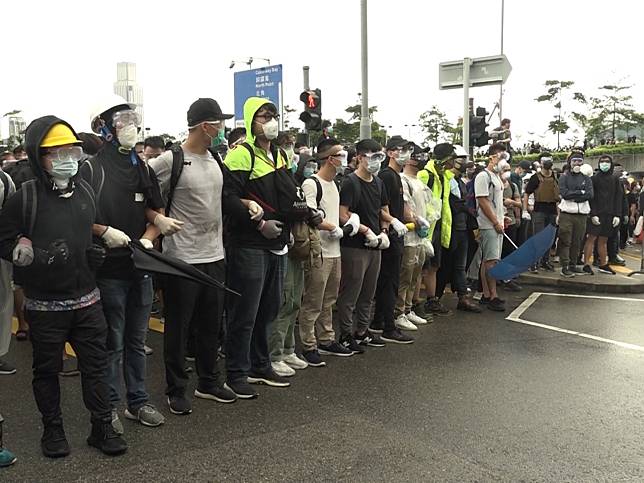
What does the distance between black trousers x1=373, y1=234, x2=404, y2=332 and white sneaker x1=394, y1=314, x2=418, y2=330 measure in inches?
18.6

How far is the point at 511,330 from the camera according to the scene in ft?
24.6

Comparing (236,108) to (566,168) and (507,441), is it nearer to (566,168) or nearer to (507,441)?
(566,168)

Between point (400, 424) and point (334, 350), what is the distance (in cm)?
190

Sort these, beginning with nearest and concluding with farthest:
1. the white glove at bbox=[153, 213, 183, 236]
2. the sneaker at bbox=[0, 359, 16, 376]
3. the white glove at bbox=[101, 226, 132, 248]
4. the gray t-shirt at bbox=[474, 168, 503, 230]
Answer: the white glove at bbox=[101, 226, 132, 248]
the white glove at bbox=[153, 213, 183, 236]
the sneaker at bbox=[0, 359, 16, 376]
the gray t-shirt at bbox=[474, 168, 503, 230]

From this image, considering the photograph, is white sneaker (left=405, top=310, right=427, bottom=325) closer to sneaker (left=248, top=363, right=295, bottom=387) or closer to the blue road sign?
sneaker (left=248, top=363, right=295, bottom=387)

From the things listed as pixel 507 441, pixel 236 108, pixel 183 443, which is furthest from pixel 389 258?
pixel 236 108

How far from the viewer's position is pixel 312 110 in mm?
14227

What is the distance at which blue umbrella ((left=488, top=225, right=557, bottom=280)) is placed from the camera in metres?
8.22

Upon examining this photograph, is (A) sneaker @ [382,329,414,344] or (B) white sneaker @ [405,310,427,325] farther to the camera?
(B) white sneaker @ [405,310,427,325]

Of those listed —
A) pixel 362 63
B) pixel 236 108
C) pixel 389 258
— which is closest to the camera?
pixel 389 258

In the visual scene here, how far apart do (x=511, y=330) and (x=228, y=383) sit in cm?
361

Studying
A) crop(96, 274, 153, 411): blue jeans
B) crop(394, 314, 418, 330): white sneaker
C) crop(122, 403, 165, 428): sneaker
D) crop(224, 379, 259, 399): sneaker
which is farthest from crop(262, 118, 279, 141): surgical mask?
crop(394, 314, 418, 330): white sneaker

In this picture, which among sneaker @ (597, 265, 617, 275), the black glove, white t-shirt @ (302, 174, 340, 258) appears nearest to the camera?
the black glove

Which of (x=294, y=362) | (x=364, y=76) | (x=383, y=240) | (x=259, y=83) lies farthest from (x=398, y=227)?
(x=259, y=83)
